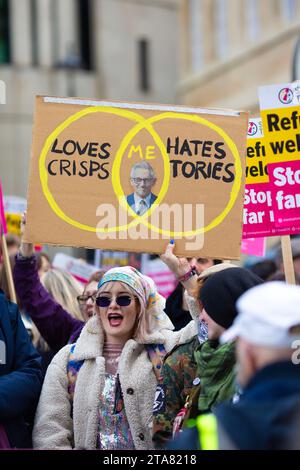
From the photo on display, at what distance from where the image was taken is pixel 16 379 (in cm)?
449

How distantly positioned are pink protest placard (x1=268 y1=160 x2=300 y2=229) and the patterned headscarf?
0.81 meters

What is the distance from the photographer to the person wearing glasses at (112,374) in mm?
4477

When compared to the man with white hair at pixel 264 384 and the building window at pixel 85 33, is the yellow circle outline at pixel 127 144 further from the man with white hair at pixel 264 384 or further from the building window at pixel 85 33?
the building window at pixel 85 33

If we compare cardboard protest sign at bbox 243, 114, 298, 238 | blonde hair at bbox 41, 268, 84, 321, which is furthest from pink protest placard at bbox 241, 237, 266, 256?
blonde hair at bbox 41, 268, 84, 321

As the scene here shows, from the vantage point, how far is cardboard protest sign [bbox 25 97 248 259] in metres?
4.86

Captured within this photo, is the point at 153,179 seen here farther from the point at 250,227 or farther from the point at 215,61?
the point at 215,61

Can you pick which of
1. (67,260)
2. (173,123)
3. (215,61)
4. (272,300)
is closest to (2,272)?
(173,123)

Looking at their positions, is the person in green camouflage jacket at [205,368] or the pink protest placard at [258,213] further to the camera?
the pink protest placard at [258,213]

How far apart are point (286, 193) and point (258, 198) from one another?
546 millimetres

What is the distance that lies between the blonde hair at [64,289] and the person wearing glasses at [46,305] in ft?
0.86

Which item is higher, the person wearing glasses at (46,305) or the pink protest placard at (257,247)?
the pink protest placard at (257,247)

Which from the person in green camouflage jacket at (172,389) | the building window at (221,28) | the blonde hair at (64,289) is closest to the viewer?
the person in green camouflage jacket at (172,389)

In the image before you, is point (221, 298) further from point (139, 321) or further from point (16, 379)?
point (16, 379)

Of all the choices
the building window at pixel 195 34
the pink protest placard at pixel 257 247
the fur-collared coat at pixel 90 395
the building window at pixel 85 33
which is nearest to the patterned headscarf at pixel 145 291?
the fur-collared coat at pixel 90 395
